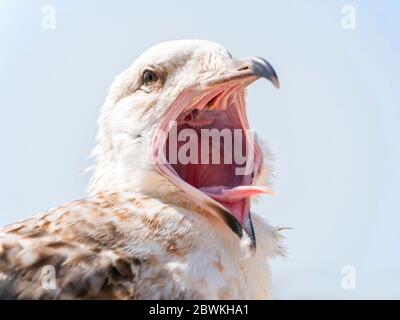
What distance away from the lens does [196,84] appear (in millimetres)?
3977

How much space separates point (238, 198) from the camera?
3736 mm

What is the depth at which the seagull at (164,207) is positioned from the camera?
3.49m

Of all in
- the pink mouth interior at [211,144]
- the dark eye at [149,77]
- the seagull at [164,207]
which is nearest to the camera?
the seagull at [164,207]

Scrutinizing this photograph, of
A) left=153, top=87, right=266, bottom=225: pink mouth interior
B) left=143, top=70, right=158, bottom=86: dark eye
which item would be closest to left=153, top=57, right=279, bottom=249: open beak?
left=153, top=87, right=266, bottom=225: pink mouth interior

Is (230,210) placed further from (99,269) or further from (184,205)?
(99,269)

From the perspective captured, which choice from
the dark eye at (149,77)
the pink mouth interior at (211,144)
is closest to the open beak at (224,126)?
the pink mouth interior at (211,144)

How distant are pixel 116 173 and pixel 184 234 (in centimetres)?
52

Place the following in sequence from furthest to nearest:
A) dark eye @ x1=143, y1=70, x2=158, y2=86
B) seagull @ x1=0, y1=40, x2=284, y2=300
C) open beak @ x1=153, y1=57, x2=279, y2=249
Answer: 1. dark eye @ x1=143, y1=70, x2=158, y2=86
2. open beak @ x1=153, y1=57, x2=279, y2=249
3. seagull @ x1=0, y1=40, x2=284, y2=300

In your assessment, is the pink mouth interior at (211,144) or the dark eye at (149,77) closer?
the pink mouth interior at (211,144)

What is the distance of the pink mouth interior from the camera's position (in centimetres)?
395

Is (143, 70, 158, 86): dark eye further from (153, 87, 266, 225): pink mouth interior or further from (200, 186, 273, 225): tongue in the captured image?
(200, 186, 273, 225): tongue

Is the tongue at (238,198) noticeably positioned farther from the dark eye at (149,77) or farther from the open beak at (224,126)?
the dark eye at (149,77)

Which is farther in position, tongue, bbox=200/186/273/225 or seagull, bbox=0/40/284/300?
tongue, bbox=200/186/273/225

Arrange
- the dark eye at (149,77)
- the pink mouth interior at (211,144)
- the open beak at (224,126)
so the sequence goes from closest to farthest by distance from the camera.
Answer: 1. the open beak at (224,126)
2. the pink mouth interior at (211,144)
3. the dark eye at (149,77)
